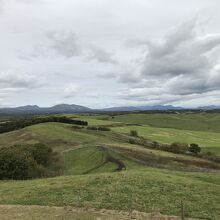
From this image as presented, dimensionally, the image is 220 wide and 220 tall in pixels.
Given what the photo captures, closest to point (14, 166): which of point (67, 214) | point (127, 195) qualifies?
point (127, 195)

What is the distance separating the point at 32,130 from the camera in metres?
124

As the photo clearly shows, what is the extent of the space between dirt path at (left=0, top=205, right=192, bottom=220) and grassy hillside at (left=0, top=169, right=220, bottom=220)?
1.05 m

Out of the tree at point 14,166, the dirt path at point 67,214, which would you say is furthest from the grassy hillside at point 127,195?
the tree at point 14,166

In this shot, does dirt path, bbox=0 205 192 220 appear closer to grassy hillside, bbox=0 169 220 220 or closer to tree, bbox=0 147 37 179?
grassy hillside, bbox=0 169 220 220

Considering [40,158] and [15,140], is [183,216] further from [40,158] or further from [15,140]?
[15,140]

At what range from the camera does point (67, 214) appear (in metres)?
20.4

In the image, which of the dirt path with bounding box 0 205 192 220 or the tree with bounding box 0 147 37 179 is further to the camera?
the tree with bounding box 0 147 37 179

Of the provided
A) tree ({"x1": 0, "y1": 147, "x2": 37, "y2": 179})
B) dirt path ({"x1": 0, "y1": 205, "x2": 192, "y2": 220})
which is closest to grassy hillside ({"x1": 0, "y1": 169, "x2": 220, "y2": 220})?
dirt path ({"x1": 0, "y1": 205, "x2": 192, "y2": 220})

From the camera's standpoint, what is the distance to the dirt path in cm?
1970

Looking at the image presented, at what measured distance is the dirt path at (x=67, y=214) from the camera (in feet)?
64.6

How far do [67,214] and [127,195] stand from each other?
654 centimetres

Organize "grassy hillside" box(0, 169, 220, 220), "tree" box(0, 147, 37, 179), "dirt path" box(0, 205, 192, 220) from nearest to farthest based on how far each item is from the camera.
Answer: "dirt path" box(0, 205, 192, 220) < "grassy hillside" box(0, 169, 220, 220) < "tree" box(0, 147, 37, 179)

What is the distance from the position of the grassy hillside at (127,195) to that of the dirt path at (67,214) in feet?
3.44

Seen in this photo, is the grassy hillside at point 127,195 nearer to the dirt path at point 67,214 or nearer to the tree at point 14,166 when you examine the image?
the dirt path at point 67,214
